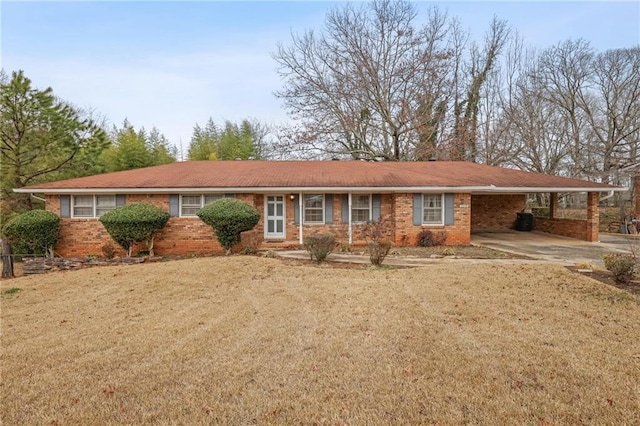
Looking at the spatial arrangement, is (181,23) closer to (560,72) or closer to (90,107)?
(90,107)

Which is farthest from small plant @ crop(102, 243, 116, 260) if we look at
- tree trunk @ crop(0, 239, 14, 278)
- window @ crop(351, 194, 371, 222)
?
window @ crop(351, 194, 371, 222)

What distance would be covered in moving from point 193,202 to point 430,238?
352 inches

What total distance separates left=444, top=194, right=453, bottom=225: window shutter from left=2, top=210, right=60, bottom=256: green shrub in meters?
14.0

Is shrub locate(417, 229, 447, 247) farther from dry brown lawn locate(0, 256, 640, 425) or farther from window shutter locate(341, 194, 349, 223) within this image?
dry brown lawn locate(0, 256, 640, 425)

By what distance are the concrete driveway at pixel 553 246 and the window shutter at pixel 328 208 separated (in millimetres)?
5703

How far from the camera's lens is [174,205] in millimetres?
12578

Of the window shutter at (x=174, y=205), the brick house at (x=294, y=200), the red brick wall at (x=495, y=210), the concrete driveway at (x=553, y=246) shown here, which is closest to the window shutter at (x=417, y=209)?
the brick house at (x=294, y=200)

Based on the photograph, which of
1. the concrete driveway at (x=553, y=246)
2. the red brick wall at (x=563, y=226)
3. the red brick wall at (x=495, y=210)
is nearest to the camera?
the concrete driveway at (x=553, y=246)

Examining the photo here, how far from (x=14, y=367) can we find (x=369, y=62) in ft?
80.8

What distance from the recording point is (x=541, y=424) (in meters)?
2.61

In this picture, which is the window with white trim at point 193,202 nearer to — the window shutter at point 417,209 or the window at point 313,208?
the window at point 313,208

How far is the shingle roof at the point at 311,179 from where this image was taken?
12.4m

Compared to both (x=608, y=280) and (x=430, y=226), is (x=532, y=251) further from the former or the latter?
(x=608, y=280)

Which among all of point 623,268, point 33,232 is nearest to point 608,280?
point 623,268
